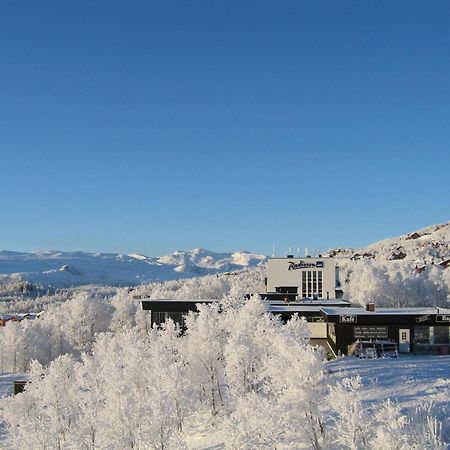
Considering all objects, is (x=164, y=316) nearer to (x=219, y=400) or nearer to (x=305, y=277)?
(x=219, y=400)

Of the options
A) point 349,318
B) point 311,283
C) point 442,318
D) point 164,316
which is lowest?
point 164,316

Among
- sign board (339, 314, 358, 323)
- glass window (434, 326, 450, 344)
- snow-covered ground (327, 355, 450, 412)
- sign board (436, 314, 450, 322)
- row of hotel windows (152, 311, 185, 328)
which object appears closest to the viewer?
snow-covered ground (327, 355, 450, 412)

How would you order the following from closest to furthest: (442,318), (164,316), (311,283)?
(442,318) < (164,316) < (311,283)

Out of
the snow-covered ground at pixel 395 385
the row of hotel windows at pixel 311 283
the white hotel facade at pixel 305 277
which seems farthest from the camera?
the row of hotel windows at pixel 311 283

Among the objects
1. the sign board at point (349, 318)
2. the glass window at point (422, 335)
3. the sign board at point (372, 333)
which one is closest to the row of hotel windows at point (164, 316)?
the sign board at point (349, 318)

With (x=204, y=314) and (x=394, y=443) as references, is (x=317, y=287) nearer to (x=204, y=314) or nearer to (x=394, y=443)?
(x=204, y=314)

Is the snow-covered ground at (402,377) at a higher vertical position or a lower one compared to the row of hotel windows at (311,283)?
lower

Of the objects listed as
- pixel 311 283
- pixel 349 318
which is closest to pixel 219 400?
pixel 349 318

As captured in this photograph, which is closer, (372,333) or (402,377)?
(402,377)

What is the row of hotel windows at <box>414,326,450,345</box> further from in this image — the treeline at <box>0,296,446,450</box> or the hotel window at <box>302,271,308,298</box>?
the hotel window at <box>302,271,308,298</box>

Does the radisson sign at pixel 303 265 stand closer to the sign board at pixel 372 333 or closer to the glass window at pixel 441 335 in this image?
the sign board at pixel 372 333

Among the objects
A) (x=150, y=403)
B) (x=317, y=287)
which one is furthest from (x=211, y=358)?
(x=317, y=287)

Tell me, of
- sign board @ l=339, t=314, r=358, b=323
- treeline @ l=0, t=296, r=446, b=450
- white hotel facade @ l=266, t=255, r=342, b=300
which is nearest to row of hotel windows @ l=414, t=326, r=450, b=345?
sign board @ l=339, t=314, r=358, b=323

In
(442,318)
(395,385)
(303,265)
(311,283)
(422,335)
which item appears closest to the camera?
(395,385)
